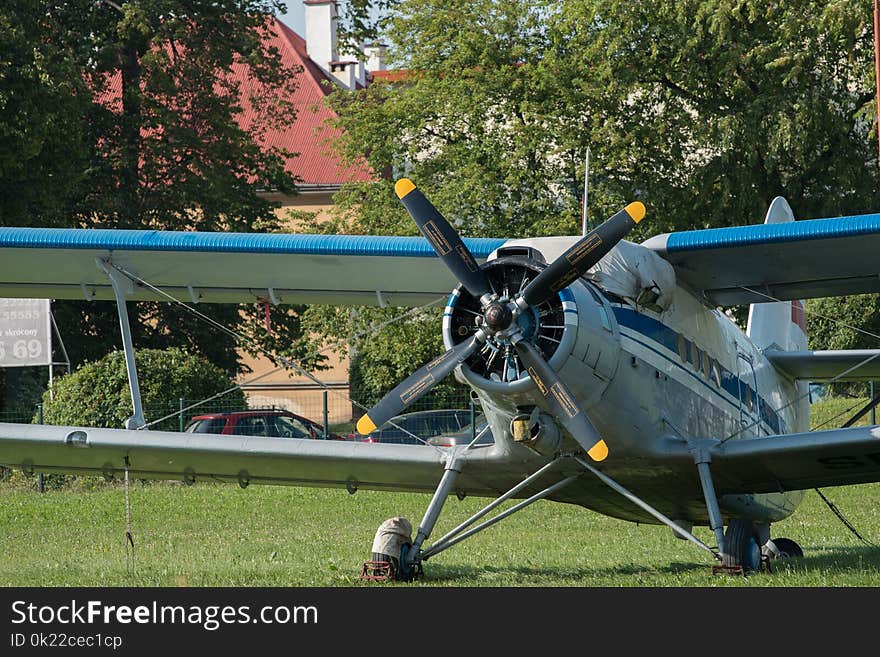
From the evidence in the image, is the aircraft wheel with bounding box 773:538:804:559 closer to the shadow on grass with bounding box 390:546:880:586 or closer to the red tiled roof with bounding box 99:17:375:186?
the shadow on grass with bounding box 390:546:880:586

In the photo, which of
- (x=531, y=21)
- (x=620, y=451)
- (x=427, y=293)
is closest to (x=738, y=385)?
(x=620, y=451)

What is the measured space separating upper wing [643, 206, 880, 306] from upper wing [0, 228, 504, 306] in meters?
1.61

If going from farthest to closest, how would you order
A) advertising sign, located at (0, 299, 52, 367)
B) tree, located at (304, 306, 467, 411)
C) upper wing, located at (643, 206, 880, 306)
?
tree, located at (304, 306, 467, 411) → advertising sign, located at (0, 299, 52, 367) → upper wing, located at (643, 206, 880, 306)

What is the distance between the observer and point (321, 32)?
52469mm

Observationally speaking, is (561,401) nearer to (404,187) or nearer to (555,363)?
(555,363)

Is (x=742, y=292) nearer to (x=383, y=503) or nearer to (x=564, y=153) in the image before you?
(x=383, y=503)

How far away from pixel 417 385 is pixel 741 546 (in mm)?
2583

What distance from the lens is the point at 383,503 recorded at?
20078mm

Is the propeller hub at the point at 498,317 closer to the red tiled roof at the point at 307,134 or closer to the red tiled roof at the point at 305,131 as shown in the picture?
the red tiled roof at the point at 305,131

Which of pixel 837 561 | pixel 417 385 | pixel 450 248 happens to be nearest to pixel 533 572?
pixel 417 385

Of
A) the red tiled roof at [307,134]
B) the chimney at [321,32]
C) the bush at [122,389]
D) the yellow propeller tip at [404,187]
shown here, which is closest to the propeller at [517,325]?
the yellow propeller tip at [404,187]

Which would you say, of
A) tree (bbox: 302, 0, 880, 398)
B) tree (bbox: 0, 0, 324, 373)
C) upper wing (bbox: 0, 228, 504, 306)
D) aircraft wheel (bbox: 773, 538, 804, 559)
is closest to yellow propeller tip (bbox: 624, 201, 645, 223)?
upper wing (bbox: 0, 228, 504, 306)

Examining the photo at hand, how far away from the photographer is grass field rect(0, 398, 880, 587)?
945cm

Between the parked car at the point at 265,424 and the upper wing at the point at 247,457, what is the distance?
1120 cm
